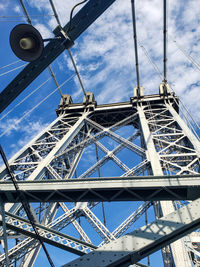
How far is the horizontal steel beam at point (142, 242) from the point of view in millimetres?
3795

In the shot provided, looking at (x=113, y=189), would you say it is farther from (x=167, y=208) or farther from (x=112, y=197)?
(x=167, y=208)

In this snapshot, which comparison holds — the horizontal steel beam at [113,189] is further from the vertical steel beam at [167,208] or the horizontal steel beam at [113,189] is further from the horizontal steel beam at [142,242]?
the vertical steel beam at [167,208]

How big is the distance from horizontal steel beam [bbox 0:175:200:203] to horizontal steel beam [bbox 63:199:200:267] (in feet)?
2.70

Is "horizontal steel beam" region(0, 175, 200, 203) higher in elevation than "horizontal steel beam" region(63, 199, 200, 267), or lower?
higher

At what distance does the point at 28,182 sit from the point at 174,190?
3126 millimetres

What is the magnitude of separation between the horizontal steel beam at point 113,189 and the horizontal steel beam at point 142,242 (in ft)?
2.70

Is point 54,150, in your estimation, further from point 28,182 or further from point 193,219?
point 193,219

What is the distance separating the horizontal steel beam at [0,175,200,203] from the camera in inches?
197

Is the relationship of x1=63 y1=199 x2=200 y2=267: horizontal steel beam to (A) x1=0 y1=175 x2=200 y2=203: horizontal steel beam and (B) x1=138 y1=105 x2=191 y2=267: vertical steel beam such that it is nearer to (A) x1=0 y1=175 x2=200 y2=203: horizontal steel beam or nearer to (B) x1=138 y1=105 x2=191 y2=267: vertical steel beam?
(A) x1=0 y1=175 x2=200 y2=203: horizontal steel beam

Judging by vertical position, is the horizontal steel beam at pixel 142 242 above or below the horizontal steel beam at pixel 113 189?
below

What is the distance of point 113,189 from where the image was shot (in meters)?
5.19

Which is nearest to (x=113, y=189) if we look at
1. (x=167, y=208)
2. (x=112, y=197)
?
(x=112, y=197)

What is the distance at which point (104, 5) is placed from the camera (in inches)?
209

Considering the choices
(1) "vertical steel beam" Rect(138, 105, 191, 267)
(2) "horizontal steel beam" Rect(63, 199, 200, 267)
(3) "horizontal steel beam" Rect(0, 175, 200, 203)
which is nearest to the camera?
(2) "horizontal steel beam" Rect(63, 199, 200, 267)
